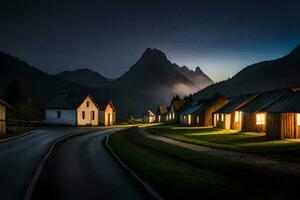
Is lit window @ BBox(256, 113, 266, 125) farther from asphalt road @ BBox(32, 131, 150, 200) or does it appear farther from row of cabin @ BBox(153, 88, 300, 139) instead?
asphalt road @ BBox(32, 131, 150, 200)

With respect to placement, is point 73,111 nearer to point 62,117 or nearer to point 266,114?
point 62,117

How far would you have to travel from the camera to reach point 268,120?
3853 cm

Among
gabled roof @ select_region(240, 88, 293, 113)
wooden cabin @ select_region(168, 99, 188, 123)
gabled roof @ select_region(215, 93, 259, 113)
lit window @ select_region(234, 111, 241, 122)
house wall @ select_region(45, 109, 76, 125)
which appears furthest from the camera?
wooden cabin @ select_region(168, 99, 188, 123)

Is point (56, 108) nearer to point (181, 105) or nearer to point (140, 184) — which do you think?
point (181, 105)

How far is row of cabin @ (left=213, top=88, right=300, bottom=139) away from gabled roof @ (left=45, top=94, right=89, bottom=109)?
28748 mm

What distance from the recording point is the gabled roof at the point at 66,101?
7356 cm

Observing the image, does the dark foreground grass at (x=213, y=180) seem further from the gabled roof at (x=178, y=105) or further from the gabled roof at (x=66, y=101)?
the gabled roof at (x=178, y=105)

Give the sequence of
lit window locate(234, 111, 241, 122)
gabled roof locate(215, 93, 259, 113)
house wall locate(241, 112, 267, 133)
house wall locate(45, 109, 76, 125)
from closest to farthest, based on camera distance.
→ house wall locate(241, 112, 267, 133) → gabled roof locate(215, 93, 259, 113) → lit window locate(234, 111, 241, 122) → house wall locate(45, 109, 76, 125)

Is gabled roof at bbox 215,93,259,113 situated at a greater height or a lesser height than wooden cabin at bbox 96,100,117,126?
greater

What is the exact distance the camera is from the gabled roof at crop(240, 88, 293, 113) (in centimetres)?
4356

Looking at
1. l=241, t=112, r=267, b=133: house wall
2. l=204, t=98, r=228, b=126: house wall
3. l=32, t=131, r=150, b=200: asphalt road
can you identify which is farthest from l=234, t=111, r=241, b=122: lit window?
l=32, t=131, r=150, b=200: asphalt road

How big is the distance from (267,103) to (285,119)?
8511 millimetres

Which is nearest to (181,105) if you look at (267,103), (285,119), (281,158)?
(267,103)

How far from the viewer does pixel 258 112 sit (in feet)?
144
